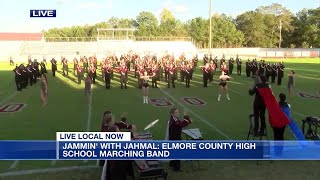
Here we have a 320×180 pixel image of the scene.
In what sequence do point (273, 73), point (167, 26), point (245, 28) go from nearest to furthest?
point (273, 73) → point (167, 26) → point (245, 28)

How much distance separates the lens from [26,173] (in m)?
8.35

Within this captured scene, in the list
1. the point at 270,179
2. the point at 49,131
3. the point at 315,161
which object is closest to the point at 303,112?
the point at 315,161

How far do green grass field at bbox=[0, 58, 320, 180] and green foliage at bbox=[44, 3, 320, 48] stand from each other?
58.9 metres

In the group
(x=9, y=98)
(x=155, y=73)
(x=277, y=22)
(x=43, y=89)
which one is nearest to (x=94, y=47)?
(x=155, y=73)

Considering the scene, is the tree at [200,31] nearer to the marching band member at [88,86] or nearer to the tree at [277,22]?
the tree at [277,22]

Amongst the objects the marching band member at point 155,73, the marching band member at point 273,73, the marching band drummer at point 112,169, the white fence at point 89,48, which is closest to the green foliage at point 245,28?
the white fence at point 89,48

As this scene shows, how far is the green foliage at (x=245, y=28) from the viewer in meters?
85.7

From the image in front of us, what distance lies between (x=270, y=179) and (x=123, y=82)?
17.0 metres

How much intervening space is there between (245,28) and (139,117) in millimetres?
83889

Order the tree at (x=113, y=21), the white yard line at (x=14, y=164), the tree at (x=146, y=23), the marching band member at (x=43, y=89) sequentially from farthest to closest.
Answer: the tree at (x=113, y=21) → the tree at (x=146, y=23) → the marching band member at (x=43, y=89) → the white yard line at (x=14, y=164)

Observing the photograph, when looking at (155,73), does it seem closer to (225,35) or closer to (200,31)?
(200,31)

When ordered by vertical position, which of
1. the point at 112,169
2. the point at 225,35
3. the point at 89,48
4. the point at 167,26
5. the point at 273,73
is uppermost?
the point at 167,26

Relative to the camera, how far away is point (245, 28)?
3716 inches

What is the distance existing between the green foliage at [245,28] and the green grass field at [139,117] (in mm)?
58915
